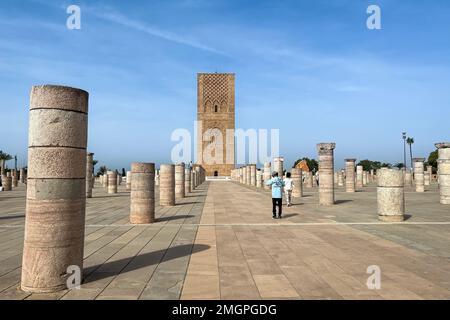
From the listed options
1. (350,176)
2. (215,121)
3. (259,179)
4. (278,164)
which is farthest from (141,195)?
(215,121)

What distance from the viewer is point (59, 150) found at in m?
4.09

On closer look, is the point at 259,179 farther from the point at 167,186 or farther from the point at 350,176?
the point at 167,186

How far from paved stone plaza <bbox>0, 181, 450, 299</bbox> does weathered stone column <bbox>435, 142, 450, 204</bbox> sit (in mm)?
5996

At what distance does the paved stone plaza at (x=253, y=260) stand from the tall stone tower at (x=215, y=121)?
61043mm

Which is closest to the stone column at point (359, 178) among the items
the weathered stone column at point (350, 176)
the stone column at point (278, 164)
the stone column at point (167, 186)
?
the weathered stone column at point (350, 176)

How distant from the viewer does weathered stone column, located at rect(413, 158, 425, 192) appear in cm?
2244

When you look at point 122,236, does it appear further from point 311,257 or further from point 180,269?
point 311,257

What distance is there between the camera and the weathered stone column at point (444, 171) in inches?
564

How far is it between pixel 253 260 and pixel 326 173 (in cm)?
1004

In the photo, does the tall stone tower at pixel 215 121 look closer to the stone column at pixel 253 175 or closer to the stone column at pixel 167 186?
the stone column at pixel 253 175

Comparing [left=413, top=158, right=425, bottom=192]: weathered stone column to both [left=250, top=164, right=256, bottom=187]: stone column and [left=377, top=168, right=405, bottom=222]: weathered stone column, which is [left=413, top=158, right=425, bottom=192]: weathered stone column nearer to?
[left=250, top=164, right=256, bottom=187]: stone column
